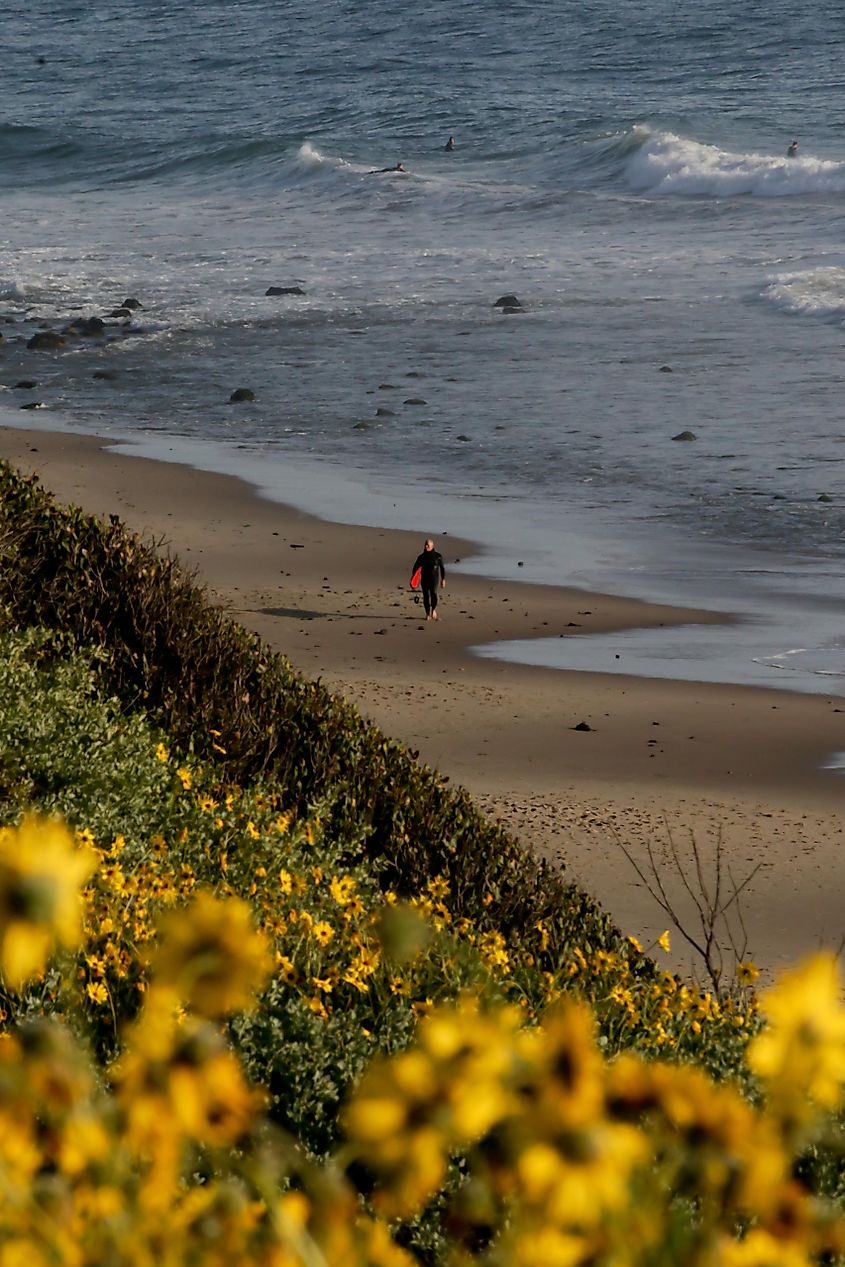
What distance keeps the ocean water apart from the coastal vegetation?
7.10 meters

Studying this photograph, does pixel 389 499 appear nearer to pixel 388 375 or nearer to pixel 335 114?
pixel 388 375

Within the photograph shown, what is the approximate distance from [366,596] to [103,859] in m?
11.3

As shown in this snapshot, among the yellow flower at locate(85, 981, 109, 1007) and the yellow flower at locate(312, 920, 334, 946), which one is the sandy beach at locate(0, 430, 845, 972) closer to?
the yellow flower at locate(312, 920, 334, 946)

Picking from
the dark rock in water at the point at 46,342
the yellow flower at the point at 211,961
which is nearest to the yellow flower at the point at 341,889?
the yellow flower at the point at 211,961

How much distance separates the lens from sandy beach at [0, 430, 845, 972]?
934 centimetres

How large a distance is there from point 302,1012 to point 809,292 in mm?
33043

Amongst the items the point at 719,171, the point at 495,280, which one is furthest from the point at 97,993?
the point at 719,171

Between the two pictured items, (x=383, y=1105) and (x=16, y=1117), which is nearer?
(x=383, y=1105)

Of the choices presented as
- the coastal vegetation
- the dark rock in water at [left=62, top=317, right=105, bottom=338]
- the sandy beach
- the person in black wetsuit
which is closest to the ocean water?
the dark rock in water at [left=62, top=317, right=105, bottom=338]

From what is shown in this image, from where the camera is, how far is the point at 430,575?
1538cm

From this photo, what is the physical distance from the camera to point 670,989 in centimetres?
559

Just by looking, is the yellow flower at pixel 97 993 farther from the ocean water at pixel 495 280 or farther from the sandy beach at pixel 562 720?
the ocean water at pixel 495 280

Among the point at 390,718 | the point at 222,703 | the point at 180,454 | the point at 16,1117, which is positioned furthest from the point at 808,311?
the point at 16,1117

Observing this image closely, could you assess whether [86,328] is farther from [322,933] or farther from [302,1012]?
[302,1012]
